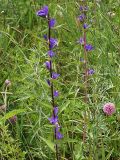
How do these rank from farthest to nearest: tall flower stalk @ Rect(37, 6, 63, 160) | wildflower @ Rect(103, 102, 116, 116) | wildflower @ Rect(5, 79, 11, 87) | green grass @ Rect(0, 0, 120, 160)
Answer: wildflower @ Rect(5, 79, 11, 87) < wildflower @ Rect(103, 102, 116, 116) < green grass @ Rect(0, 0, 120, 160) < tall flower stalk @ Rect(37, 6, 63, 160)

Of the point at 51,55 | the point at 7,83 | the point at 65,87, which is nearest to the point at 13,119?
Answer: the point at 7,83

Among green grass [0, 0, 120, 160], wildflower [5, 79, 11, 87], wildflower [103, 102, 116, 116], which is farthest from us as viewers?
wildflower [5, 79, 11, 87]

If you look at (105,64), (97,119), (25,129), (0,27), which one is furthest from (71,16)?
(97,119)

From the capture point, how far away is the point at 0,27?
11.4 ft

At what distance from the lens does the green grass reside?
2053mm

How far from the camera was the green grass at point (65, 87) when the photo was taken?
6.73 ft

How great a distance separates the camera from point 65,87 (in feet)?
8.61

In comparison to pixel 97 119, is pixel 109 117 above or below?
below

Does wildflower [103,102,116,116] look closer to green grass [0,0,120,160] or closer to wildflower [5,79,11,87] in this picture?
green grass [0,0,120,160]

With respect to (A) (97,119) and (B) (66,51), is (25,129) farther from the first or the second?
(B) (66,51)

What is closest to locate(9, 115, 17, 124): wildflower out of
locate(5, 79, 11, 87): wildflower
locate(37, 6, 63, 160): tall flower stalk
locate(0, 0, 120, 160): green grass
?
locate(0, 0, 120, 160): green grass

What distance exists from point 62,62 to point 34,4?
90 centimetres

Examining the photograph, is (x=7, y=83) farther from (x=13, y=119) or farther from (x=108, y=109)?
(x=108, y=109)

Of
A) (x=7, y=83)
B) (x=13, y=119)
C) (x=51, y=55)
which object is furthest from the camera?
(x=7, y=83)
